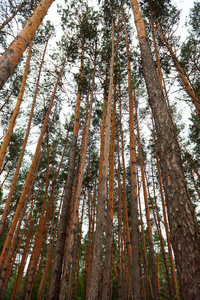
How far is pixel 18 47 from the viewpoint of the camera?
8.63 ft

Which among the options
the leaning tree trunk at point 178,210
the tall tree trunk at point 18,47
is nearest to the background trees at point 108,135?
the leaning tree trunk at point 178,210

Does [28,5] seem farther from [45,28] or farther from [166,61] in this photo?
[166,61]

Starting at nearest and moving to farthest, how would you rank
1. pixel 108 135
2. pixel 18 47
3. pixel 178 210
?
pixel 178 210
pixel 18 47
pixel 108 135

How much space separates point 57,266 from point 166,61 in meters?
8.48

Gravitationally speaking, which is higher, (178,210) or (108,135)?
(108,135)

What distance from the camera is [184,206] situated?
200 cm

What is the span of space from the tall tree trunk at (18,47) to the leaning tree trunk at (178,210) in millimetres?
2228

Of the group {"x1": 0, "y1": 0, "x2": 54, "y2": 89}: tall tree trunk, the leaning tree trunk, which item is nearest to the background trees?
the leaning tree trunk

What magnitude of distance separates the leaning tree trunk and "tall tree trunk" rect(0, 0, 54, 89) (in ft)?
7.31

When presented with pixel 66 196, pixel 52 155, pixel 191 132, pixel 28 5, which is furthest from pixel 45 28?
pixel 191 132

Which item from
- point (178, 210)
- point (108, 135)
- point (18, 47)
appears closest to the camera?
point (178, 210)

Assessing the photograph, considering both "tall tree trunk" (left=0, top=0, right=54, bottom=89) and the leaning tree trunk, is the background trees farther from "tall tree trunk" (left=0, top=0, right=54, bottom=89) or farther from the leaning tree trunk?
"tall tree trunk" (left=0, top=0, right=54, bottom=89)

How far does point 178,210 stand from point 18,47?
3.15m

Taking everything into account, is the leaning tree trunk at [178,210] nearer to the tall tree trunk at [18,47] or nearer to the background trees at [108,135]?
the background trees at [108,135]
